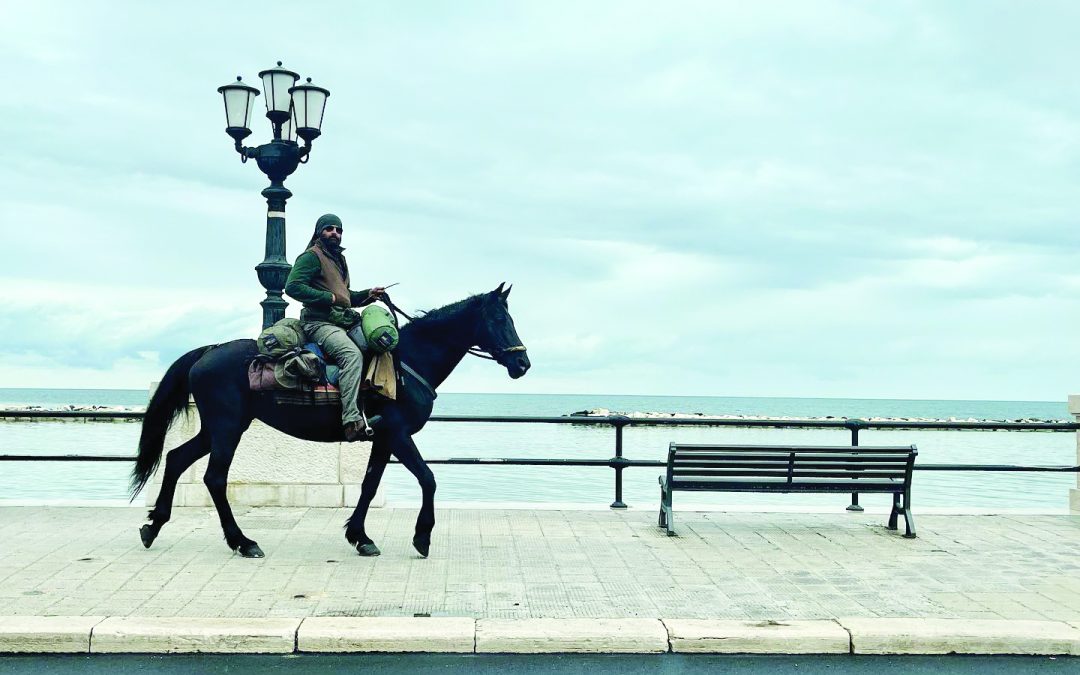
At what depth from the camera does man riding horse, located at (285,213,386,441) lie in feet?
26.0

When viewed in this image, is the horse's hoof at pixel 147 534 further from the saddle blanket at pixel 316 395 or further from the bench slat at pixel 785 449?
the bench slat at pixel 785 449

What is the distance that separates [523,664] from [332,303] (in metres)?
3.58

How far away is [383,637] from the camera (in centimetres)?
555

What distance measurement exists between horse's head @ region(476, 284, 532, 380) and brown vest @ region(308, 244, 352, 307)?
3.42ft

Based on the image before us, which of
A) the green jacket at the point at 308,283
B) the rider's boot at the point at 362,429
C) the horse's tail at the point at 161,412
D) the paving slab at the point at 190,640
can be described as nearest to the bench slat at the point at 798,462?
the rider's boot at the point at 362,429

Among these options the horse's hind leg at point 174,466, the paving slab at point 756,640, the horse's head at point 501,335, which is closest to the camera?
the paving slab at point 756,640

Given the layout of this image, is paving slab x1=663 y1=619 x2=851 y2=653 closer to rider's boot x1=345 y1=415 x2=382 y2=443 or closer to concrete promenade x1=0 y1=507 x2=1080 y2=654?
concrete promenade x1=0 y1=507 x2=1080 y2=654

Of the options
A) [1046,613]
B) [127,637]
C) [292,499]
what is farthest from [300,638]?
[292,499]

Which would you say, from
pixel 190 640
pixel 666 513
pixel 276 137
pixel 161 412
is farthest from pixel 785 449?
pixel 276 137

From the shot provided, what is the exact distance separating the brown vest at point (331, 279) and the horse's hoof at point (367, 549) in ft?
5.84

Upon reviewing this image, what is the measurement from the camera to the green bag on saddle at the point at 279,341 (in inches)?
316

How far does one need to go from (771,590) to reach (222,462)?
4.05m

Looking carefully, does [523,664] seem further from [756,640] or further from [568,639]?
[756,640]

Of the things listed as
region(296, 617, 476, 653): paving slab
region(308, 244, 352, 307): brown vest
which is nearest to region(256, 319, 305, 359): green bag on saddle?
region(308, 244, 352, 307): brown vest
